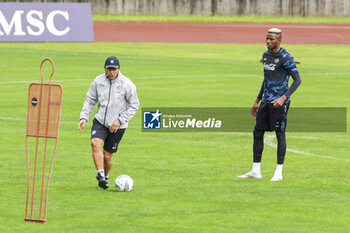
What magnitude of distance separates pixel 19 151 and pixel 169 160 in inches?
105

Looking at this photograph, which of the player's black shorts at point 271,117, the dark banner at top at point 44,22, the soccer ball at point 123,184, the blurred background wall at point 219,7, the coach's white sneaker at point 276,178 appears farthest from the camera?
the blurred background wall at point 219,7

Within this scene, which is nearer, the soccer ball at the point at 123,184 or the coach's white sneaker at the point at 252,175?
the soccer ball at the point at 123,184

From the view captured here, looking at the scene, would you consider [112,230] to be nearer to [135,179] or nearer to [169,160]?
[135,179]

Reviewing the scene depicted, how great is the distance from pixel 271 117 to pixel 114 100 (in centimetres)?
232

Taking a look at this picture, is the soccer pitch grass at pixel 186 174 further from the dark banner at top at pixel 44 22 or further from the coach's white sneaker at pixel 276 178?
the dark banner at top at pixel 44 22

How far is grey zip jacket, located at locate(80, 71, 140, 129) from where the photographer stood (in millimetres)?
12766

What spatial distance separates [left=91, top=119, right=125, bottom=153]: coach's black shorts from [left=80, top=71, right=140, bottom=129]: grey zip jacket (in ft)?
0.23

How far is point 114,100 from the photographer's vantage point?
12.8 meters

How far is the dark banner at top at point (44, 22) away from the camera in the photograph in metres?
40.4

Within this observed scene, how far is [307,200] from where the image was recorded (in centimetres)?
1230

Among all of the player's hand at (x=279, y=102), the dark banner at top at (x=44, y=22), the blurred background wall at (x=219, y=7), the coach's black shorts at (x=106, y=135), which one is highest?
the player's hand at (x=279, y=102)

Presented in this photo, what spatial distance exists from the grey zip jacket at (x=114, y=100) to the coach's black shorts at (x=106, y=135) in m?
0.07

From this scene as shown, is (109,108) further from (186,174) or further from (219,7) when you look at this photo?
(219,7)

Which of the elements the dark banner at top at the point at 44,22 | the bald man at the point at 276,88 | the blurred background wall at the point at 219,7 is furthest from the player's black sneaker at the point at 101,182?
the blurred background wall at the point at 219,7
